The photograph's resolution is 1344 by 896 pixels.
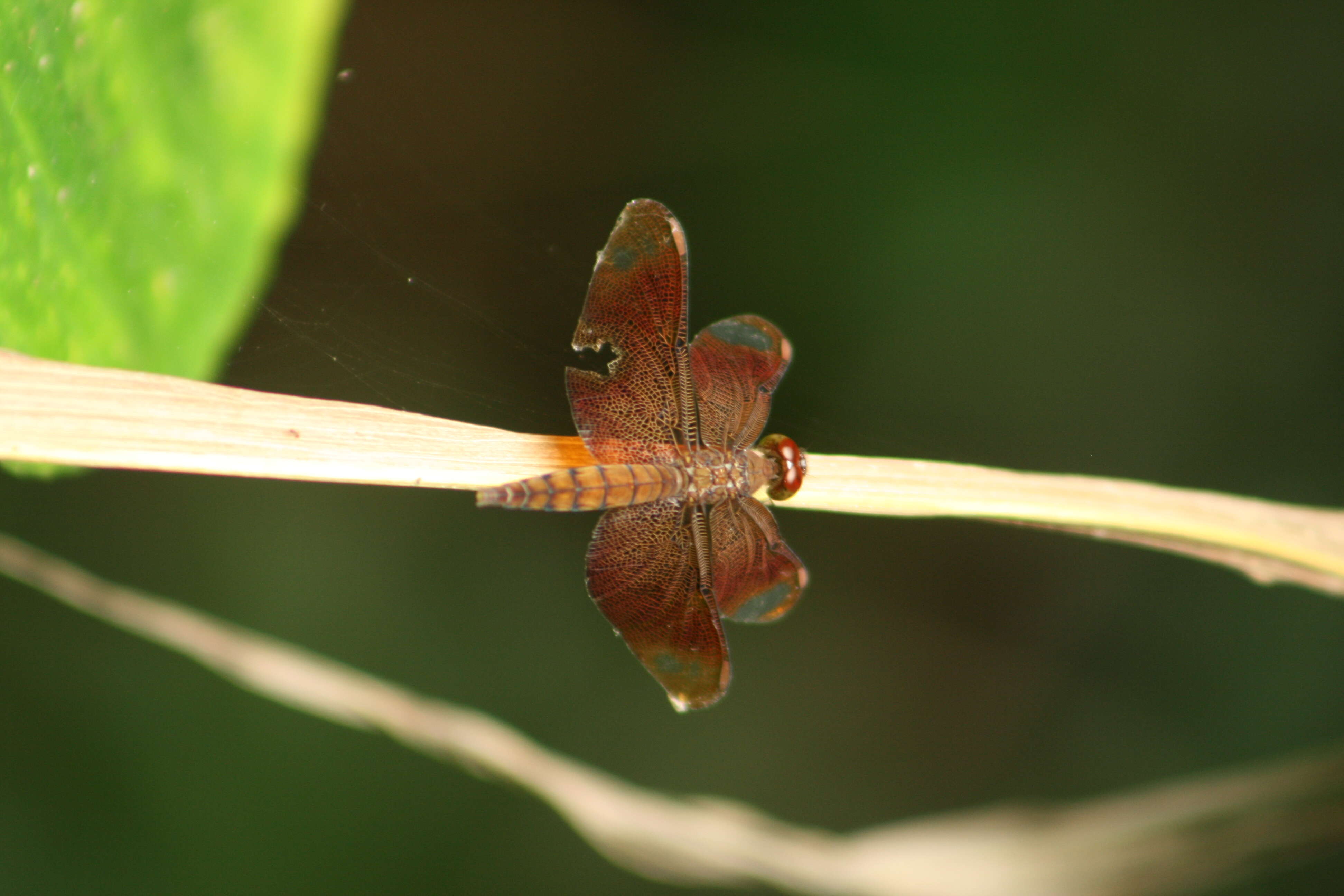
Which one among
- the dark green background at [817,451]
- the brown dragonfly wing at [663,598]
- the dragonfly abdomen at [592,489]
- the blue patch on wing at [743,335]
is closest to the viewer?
the dragonfly abdomen at [592,489]

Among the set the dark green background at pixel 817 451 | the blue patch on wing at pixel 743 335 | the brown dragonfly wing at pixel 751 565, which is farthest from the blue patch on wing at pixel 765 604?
the dark green background at pixel 817 451

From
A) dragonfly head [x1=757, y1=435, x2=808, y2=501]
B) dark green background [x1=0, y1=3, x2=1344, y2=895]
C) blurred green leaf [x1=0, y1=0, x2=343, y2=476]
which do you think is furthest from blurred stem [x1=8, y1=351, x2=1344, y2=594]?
dark green background [x1=0, y1=3, x2=1344, y2=895]

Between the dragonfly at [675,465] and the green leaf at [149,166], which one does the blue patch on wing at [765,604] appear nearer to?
the dragonfly at [675,465]

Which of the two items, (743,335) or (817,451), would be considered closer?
(743,335)

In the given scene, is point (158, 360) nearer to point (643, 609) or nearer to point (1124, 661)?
point (643, 609)

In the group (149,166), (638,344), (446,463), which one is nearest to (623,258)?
(638,344)

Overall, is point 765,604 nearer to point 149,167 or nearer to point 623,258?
point 623,258

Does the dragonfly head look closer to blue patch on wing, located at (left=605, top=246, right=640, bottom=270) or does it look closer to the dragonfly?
the dragonfly
